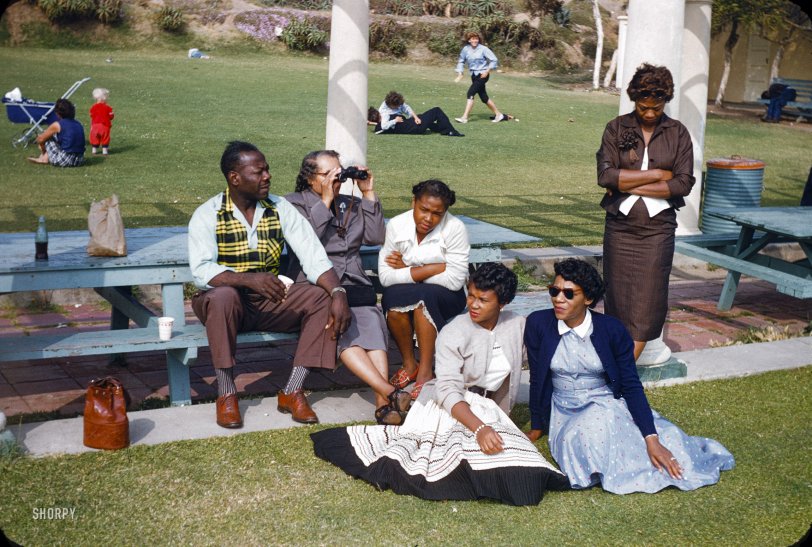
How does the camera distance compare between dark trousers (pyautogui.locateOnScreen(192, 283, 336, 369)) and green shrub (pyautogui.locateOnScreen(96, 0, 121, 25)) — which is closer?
dark trousers (pyautogui.locateOnScreen(192, 283, 336, 369))

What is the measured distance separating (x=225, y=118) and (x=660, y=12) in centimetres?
1223

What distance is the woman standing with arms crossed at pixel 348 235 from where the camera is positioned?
17.0 ft

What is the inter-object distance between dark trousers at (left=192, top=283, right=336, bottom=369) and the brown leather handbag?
0.59 meters

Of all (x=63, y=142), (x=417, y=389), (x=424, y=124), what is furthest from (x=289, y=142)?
(x=417, y=389)

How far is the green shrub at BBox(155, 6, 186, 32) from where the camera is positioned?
28.2m

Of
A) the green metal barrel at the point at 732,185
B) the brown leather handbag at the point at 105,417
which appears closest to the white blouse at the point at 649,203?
the brown leather handbag at the point at 105,417

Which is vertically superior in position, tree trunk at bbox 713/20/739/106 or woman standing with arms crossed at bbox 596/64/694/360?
tree trunk at bbox 713/20/739/106

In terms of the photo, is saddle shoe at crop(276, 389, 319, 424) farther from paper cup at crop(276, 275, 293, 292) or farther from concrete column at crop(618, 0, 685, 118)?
concrete column at crop(618, 0, 685, 118)

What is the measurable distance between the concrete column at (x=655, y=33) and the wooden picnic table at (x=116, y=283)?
2.69 metres

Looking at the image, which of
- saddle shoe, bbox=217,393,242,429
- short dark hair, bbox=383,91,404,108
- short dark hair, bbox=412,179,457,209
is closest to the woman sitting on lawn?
saddle shoe, bbox=217,393,242,429

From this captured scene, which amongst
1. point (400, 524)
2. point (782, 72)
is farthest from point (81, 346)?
point (782, 72)

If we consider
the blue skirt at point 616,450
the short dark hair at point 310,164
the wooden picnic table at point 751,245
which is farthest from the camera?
the wooden picnic table at point 751,245

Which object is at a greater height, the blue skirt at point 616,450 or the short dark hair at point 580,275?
the short dark hair at point 580,275

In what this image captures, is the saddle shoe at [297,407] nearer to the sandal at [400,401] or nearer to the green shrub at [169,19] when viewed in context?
the sandal at [400,401]
